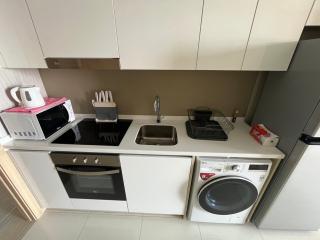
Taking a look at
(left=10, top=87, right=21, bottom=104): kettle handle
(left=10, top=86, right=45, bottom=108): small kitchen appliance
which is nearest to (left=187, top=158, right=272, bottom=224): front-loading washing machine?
(left=10, top=86, right=45, bottom=108): small kitchen appliance

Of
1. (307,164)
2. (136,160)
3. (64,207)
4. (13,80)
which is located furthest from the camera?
(64,207)

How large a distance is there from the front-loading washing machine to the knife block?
0.96 m

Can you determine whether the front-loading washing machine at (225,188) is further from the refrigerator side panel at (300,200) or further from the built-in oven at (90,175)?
the built-in oven at (90,175)

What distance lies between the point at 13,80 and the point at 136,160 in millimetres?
1271

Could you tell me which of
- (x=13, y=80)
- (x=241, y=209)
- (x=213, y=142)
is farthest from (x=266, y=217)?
(x=13, y=80)

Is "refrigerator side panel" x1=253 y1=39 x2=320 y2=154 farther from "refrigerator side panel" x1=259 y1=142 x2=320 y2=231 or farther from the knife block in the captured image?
the knife block

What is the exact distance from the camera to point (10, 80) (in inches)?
51.4

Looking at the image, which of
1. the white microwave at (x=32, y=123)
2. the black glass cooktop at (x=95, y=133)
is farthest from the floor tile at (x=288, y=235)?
the white microwave at (x=32, y=123)

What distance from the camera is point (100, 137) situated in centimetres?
137

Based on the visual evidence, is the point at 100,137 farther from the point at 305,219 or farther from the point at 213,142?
the point at 305,219

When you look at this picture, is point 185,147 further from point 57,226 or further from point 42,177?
point 57,226

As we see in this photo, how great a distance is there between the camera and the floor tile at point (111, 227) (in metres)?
1.45

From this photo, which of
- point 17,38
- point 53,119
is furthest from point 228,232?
point 17,38

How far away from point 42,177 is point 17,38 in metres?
1.13
